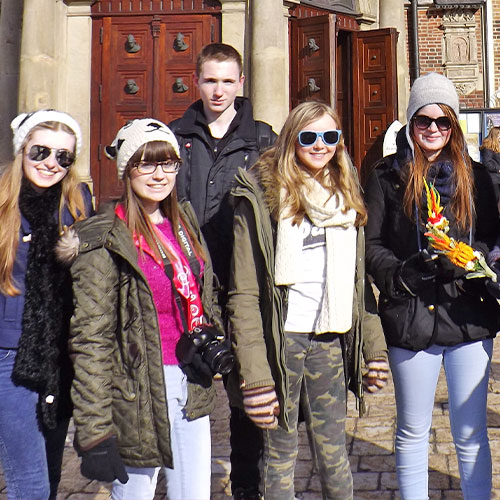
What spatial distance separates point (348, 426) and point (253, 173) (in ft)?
8.47

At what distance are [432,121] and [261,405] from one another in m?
1.44

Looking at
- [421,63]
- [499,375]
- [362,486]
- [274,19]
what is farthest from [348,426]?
[421,63]

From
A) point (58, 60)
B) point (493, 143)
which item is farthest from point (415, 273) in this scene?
point (493, 143)

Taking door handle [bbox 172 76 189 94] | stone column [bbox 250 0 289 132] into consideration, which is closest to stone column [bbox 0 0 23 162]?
door handle [bbox 172 76 189 94]

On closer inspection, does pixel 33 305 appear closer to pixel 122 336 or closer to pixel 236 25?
pixel 122 336

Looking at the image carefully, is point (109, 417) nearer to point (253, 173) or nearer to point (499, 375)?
point (253, 173)

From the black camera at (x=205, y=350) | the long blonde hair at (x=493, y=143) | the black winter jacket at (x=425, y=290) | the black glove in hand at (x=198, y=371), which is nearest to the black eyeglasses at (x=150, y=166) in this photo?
the black camera at (x=205, y=350)

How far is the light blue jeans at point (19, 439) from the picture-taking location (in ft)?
9.20

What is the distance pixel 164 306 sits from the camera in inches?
111

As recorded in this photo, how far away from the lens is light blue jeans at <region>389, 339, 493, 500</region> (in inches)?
128

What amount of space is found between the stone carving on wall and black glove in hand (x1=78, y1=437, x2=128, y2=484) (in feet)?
46.3

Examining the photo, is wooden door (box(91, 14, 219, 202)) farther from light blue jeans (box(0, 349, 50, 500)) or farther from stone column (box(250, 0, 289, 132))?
light blue jeans (box(0, 349, 50, 500))

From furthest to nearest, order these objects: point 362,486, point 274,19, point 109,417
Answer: point 274,19 → point 362,486 → point 109,417

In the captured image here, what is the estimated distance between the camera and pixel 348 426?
16.7 ft
